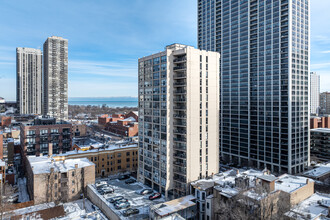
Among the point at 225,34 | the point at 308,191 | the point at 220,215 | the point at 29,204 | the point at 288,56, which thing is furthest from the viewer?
the point at 225,34

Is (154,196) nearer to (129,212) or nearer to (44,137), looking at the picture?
(129,212)

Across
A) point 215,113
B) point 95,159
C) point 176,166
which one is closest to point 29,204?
point 95,159

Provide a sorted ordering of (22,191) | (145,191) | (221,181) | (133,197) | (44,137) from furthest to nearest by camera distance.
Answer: (44,137) → (22,191) → (145,191) → (133,197) → (221,181)

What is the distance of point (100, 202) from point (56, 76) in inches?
4777

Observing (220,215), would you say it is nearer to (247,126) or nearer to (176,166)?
(176,166)

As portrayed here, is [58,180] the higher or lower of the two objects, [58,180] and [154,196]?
the higher

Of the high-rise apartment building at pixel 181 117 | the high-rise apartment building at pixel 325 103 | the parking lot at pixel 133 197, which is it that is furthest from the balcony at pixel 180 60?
the high-rise apartment building at pixel 325 103

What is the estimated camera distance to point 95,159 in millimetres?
57438

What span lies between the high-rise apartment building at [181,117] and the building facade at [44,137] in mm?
35728

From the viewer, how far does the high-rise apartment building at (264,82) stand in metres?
65.4

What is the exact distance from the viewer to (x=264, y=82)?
7119cm

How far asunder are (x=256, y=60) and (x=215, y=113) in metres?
35.7

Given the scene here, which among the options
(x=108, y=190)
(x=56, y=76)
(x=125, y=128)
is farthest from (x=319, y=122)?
(x=56, y=76)

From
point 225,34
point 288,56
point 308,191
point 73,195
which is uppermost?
point 225,34
